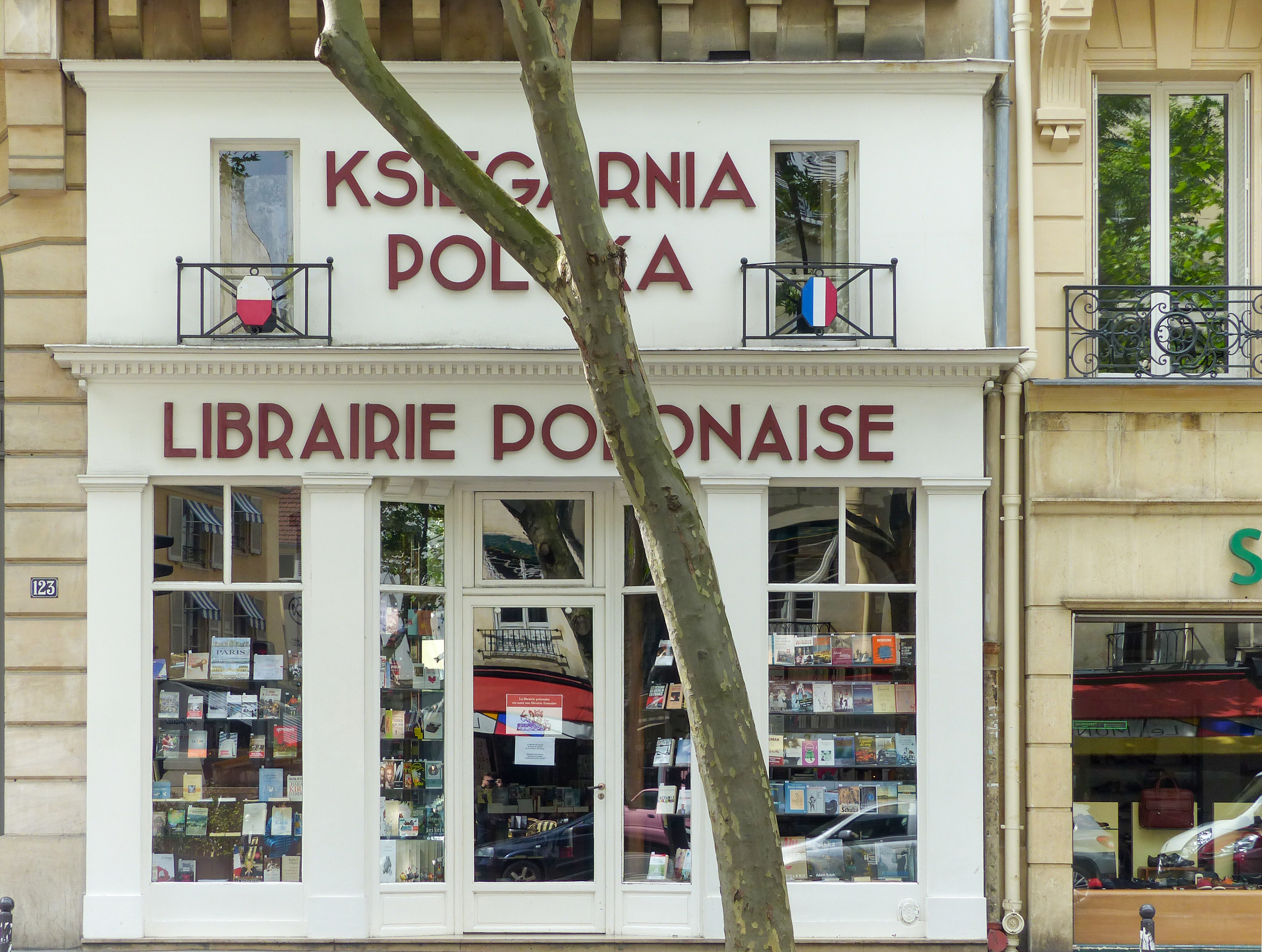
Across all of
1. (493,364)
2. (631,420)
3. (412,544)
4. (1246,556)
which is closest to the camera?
(631,420)

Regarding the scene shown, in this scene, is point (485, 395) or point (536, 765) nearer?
point (485, 395)

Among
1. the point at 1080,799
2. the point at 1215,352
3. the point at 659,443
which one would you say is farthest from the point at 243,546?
the point at 1215,352

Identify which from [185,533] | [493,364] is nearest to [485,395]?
[493,364]

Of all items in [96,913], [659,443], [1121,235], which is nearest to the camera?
[659,443]

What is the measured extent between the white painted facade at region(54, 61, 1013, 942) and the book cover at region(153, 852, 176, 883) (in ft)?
0.31

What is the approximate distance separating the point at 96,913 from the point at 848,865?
5.55 meters

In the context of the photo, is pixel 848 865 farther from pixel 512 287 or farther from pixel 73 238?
pixel 73 238

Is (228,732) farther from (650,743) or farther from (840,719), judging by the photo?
(840,719)

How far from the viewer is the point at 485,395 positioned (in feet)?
29.4

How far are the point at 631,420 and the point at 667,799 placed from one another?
177 inches

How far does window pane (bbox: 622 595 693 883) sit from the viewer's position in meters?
9.13

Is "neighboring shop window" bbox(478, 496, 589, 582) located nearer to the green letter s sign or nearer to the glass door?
the glass door

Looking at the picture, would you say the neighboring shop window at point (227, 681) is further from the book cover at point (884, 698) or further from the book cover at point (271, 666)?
the book cover at point (884, 698)

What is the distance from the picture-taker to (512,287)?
9.02 meters
